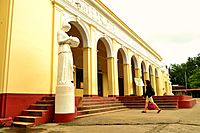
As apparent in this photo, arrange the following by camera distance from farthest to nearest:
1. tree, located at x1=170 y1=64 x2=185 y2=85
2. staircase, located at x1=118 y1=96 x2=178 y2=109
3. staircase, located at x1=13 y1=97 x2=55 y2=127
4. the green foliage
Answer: tree, located at x1=170 y1=64 x2=185 y2=85 → the green foliage → staircase, located at x1=118 y1=96 x2=178 y2=109 → staircase, located at x1=13 y1=97 x2=55 y2=127

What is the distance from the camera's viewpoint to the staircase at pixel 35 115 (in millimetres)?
5516

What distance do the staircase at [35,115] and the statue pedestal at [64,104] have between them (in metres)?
0.28

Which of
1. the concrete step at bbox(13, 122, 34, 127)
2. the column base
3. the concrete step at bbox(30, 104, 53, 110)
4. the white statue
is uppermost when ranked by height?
the white statue

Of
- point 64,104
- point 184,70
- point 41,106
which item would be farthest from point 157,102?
point 184,70

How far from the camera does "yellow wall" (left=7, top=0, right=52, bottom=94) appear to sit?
646cm

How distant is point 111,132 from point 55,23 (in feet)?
19.2

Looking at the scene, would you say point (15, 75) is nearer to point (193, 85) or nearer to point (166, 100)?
point (166, 100)

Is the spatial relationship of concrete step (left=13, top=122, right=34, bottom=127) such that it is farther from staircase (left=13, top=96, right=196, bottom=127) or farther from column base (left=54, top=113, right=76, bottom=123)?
column base (left=54, top=113, right=76, bottom=123)

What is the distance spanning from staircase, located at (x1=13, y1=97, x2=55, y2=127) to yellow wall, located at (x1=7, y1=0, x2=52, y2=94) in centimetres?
74

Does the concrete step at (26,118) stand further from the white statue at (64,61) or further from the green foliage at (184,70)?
the green foliage at (184,70)

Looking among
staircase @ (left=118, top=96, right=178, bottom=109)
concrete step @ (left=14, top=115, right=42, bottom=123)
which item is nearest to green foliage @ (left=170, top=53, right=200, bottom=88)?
staircase @ (left=118, top=96, right=178, bottom=109)

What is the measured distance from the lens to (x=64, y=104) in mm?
5895

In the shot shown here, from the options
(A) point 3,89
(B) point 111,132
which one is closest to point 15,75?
(A) point 3,89

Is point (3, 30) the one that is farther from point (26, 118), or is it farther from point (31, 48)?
point (26, 118)
